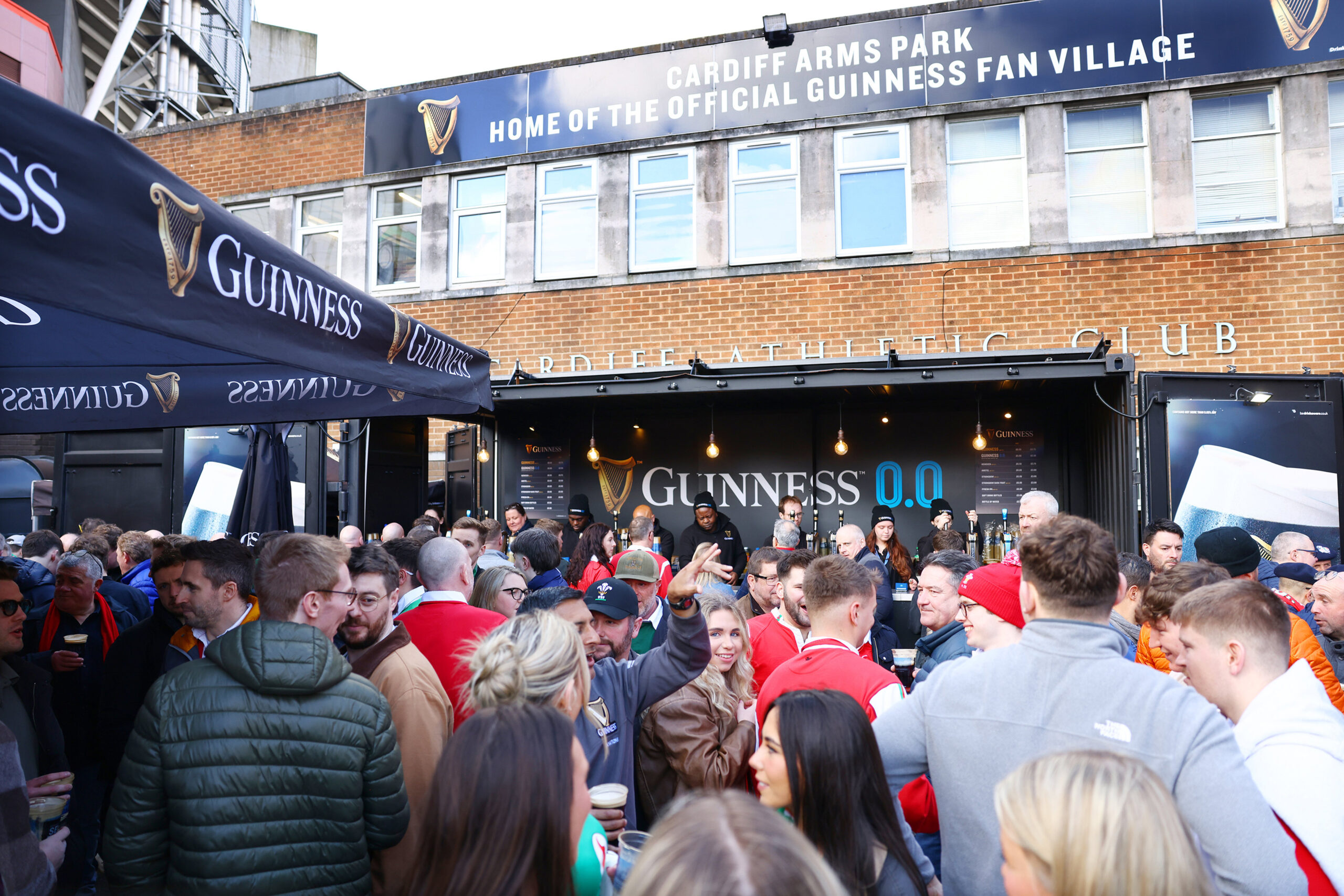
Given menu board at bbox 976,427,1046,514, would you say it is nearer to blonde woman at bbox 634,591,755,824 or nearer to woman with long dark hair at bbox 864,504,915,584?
woman with long dark hair at bbox 864,504,915,584

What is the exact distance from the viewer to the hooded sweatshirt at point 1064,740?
1845 mm

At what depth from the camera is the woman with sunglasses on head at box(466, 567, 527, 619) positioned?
4.31 meters

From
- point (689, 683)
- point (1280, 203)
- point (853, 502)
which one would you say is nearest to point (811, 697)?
point (689, 683)

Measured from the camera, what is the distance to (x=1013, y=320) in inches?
405

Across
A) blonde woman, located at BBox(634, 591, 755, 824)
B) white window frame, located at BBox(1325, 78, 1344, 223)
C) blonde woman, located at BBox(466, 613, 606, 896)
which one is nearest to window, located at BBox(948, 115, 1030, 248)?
white window frame, located at BBox(1325, 78, 1344, 223)

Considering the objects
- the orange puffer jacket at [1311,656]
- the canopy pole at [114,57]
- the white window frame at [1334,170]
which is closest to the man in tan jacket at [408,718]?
the orange puffer jacket at [1311,656]

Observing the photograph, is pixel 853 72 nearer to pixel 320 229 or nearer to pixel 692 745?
pixel 320 229

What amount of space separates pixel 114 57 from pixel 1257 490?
23.0 meters

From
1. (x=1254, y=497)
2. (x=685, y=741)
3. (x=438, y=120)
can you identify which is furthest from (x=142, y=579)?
(x=1254, y=497)

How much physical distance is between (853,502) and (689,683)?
794 cm

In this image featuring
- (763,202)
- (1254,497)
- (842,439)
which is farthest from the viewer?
(763,202)

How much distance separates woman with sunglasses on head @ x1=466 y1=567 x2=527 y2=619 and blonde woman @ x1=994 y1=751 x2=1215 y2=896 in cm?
314

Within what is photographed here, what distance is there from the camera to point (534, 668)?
2.33m

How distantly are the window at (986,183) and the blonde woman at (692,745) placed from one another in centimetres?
891
